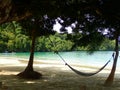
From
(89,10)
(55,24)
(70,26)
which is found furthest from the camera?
(55,24)

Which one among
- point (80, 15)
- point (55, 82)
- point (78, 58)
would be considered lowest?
point (78, 58)

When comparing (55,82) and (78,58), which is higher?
(55,82)

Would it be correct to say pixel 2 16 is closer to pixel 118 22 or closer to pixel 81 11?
pixel 81 11

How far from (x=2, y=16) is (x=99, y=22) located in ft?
11.1

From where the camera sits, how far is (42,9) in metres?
8.66

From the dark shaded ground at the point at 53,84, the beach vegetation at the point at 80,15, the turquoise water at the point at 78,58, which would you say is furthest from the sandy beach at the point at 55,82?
the turquoise water at the point at 78,58

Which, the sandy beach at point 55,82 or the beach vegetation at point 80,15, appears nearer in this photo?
the beach vegetation at point 80,15

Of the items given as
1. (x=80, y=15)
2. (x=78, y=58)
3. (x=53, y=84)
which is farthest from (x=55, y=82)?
(x=78, y=58)

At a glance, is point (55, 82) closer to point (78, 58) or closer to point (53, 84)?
point (53, 84)

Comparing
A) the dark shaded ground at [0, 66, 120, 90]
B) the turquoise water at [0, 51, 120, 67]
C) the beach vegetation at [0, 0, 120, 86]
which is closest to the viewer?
the beach vegetation at [0, 0, 120, 86]

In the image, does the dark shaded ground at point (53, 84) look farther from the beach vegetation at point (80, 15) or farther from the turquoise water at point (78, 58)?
the turquoise water at point (78, 58)

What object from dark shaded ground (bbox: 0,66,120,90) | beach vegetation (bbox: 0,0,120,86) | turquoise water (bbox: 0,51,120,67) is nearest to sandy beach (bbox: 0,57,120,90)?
dark shaded ground (bbox: 0,66,120,90)

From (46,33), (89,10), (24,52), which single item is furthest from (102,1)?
(24,52)

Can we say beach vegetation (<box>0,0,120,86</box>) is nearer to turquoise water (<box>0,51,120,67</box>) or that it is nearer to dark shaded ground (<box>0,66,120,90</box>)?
dark shaded ground (<box>0,66,120,90</box>)
